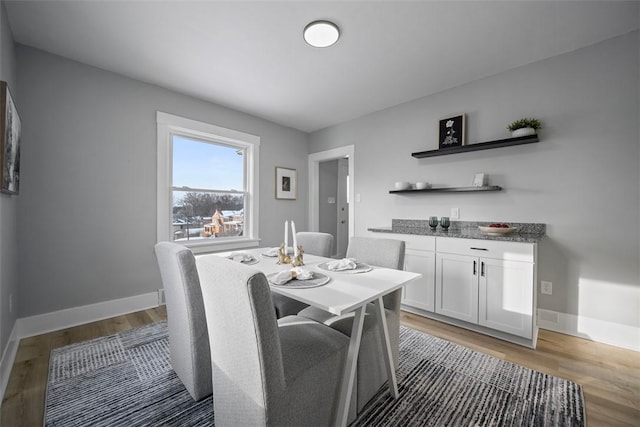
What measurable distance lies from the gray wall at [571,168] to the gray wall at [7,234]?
148 inches

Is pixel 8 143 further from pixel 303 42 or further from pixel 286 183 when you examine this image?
pixel 286 183

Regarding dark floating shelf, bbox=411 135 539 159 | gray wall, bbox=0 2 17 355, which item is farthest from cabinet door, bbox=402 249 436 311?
gray wall, bbox=0 2 17 355

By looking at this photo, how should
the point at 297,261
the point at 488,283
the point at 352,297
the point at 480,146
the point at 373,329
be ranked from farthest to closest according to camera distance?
the point at 480,146 < the point at 488,283 < the point at 297,261 < the point at 373,329 < the point at 352,297

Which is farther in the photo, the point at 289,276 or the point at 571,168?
the point at 571,168

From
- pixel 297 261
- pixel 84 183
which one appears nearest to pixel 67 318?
pixel 84 183

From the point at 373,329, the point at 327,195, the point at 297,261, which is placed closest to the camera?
the point at 373,329

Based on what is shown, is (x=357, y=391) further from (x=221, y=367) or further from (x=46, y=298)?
(x=46, y=298)

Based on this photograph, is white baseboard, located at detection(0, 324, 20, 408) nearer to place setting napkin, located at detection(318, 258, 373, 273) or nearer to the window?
the window

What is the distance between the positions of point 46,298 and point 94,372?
1.12m

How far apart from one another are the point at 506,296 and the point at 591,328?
0.80 meters

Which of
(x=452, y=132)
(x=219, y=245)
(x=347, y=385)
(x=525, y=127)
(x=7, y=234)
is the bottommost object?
(x=347, y=385)

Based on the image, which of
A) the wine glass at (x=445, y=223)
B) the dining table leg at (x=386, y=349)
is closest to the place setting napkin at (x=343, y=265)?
the dining table leg at (x=386, y=349)

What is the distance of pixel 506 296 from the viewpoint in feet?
7.26

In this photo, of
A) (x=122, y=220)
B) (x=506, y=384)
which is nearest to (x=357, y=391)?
(x=506, y=384)
